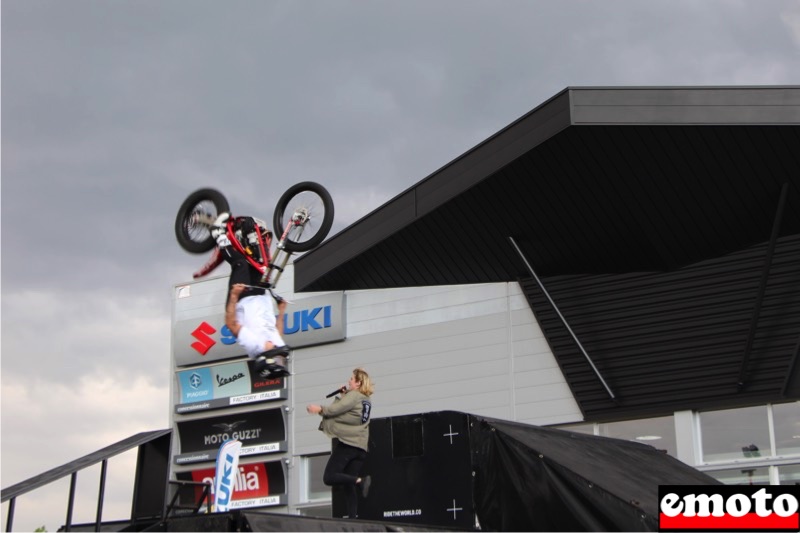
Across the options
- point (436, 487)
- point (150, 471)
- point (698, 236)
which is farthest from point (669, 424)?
point (150, 471)

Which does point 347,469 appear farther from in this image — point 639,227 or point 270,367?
point 639,227

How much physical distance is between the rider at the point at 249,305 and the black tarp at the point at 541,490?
1.89 metres

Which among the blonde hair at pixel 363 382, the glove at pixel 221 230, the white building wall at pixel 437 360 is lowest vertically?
the blonde hair at pixel 363 382

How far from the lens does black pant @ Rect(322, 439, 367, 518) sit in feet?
30.2

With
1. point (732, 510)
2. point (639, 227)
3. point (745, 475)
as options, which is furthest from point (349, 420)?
point (745, 475)

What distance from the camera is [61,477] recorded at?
287 inches

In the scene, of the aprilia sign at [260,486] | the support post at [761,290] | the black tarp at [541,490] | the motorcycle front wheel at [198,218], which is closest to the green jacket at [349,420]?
the black tarp at [541,490]

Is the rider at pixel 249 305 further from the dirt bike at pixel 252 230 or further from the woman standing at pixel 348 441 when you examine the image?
the woman standing at pixel 348 441

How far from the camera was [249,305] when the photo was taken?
7.96m

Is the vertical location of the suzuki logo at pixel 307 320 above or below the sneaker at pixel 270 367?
above

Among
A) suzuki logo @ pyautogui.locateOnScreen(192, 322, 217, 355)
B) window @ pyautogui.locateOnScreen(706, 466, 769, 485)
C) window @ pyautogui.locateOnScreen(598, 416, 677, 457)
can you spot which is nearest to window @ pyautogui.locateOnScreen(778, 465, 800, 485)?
window @ pyautogui.locateOnScreen(706, 466, 769, 485)

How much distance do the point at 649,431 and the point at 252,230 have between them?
38.0ft

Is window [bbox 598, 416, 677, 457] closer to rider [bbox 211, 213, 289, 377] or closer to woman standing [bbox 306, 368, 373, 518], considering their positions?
woman standing [bbox 306, 368, 373, 518]

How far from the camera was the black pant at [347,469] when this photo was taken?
9.21 metres
